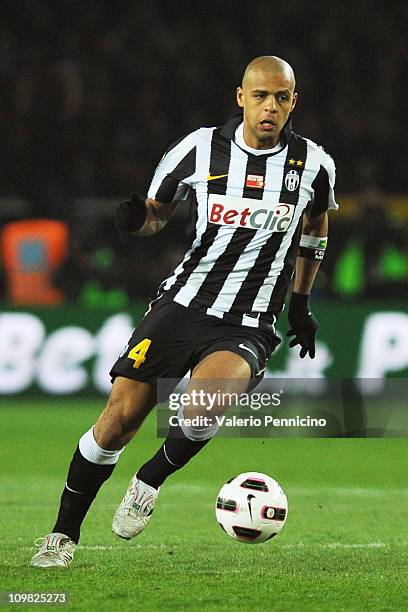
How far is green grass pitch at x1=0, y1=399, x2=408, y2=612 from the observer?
4.29 m

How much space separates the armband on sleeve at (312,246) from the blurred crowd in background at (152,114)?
18.1ft

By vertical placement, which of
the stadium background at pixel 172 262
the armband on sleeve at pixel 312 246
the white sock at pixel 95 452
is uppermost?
the armband on sleeve at pixel 312 246

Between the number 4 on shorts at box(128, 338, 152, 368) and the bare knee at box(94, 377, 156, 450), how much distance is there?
0.25 ft

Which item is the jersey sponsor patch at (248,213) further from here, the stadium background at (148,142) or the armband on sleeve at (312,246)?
the stadium background at (148,142)

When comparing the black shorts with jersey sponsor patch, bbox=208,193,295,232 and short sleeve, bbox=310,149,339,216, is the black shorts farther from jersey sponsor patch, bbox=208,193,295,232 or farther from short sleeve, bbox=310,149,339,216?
short sleeve, bbox=310,149,339,216

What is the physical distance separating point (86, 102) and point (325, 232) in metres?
8.57

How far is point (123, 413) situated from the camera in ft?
15.9

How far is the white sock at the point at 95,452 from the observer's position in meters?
4.85

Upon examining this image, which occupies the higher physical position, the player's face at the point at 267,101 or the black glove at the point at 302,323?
the player's face at the point at 267,101

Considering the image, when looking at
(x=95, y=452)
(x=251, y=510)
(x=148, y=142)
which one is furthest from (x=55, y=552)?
(x=148, y=142)

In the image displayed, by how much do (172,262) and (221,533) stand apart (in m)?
5.55

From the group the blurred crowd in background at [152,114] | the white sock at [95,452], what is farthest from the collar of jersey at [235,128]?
the blurred crowd in background at [152,114]

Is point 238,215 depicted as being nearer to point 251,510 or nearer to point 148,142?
point 251,510

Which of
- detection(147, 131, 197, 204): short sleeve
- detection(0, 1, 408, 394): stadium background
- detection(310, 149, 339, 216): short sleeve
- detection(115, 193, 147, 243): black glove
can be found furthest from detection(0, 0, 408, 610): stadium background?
detection(310, 149, 339, 216): short sleeve
